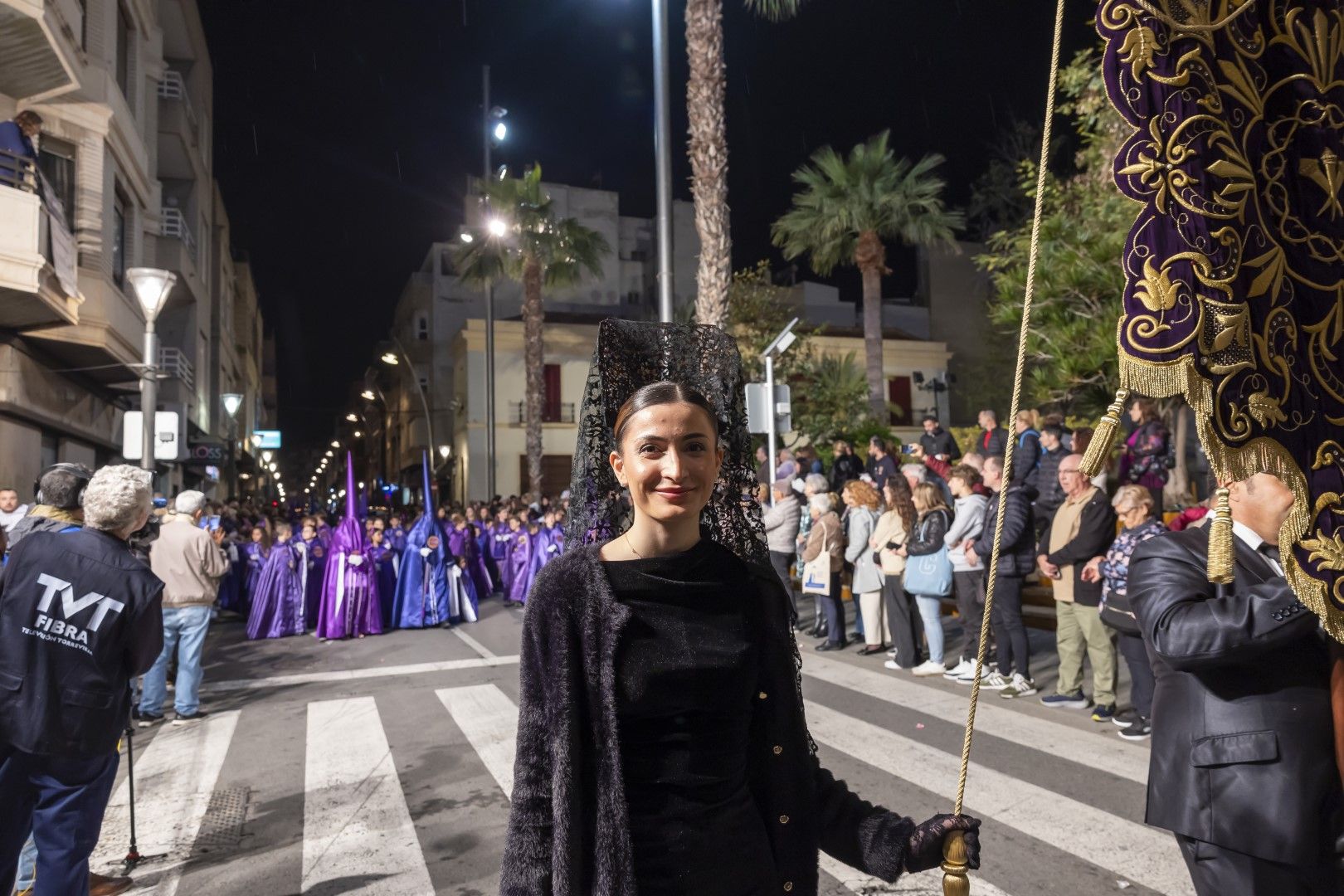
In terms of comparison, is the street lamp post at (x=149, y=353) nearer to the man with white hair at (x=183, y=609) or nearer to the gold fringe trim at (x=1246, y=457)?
the man with white hair at (x=183, y=609)

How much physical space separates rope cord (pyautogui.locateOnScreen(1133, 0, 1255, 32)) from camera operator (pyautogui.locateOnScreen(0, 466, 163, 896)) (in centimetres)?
402

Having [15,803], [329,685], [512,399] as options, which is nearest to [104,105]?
[329,685]

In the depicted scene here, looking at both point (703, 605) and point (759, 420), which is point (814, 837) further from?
point (759, 420)

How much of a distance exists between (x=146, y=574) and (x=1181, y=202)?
398 cm

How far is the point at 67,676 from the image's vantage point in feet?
11.0

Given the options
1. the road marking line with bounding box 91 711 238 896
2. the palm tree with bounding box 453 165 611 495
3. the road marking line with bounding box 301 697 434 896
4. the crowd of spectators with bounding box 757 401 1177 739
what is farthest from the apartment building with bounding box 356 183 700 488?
the road marking line with bounding box 301 697 434 896

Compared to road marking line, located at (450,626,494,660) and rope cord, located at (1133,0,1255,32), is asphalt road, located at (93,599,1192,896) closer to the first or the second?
road marking line, located at (450,626,494,660)

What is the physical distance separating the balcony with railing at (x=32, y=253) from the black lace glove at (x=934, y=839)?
14.6 meters

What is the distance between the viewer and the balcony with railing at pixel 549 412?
38.6 meters

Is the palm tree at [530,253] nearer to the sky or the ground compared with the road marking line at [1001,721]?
nearer to the sky

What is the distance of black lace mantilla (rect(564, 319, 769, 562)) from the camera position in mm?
2266

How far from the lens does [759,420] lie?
12.9 meters

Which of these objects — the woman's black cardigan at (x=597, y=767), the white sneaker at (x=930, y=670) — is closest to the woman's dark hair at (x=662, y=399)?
the woman's black cardigan at (x=597, y=767)

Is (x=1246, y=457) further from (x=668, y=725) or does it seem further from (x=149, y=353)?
(x=149, y=353)
